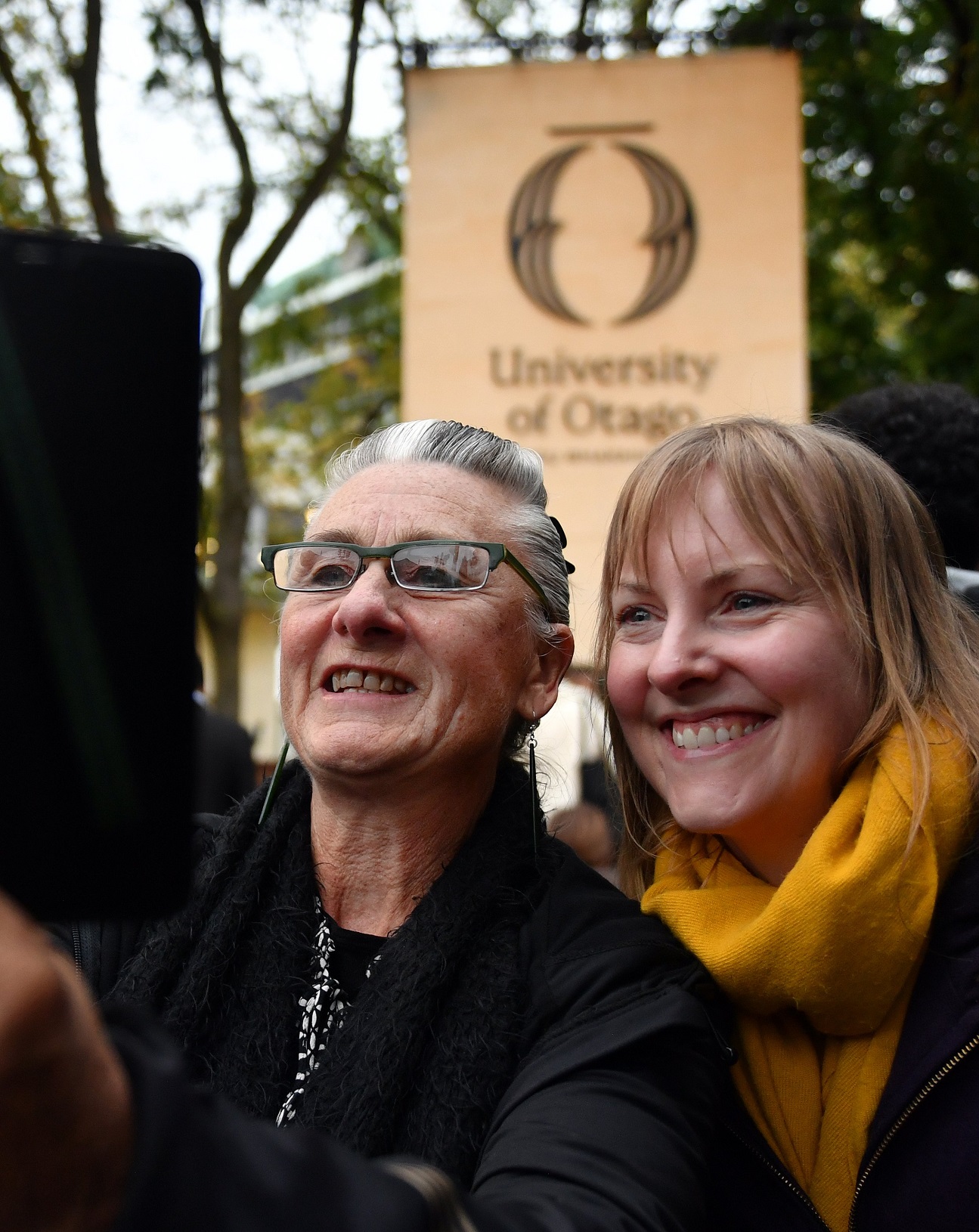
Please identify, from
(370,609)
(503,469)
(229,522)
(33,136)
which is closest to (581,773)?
(503,469)

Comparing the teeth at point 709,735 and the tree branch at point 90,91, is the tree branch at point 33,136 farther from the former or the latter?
the teeth at point 709,735

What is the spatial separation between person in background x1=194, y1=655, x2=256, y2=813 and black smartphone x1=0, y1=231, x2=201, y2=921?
3.71 m

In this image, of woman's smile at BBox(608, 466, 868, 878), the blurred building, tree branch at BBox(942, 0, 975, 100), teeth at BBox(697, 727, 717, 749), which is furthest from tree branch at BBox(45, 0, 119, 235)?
teeth at BBox(697, 727, 717, 749)

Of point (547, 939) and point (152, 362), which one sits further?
point (547, 939)

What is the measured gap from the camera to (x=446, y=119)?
8398 millimetres

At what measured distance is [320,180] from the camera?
9125 millimetres

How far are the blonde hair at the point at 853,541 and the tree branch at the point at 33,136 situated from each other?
26.1ft

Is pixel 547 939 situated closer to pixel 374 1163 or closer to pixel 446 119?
pixel 374 1163

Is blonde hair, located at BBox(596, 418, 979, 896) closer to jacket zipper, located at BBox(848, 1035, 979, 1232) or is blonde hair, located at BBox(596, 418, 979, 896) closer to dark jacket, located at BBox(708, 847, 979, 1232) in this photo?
dark jacket, located at BBox(708, 847, 979, 1232)

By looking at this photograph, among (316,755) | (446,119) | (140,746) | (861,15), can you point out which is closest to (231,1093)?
(316,755)

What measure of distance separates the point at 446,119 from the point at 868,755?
7.51m

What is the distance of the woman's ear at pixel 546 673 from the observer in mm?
2371

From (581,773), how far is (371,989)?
3.28 m

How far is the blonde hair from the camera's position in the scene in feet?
6.17
